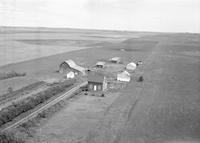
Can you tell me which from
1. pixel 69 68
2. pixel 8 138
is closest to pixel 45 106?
pixel 8 138

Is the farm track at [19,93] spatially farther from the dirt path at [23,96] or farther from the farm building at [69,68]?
the farm building at [69,68]

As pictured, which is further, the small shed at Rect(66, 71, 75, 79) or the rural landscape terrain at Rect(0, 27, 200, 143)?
the small shed at Rect(66, 71, 75, 79)

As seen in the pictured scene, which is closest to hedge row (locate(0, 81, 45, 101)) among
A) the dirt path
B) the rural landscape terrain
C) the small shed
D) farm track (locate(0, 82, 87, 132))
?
the rural landscape terrain

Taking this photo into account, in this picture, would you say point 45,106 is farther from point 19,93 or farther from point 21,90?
point 21,90

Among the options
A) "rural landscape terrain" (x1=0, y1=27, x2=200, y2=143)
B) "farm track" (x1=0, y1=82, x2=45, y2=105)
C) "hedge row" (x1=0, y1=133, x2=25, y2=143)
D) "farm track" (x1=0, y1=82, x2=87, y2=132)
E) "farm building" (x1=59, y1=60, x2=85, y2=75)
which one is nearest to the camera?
"hedge row" (x1=0, y1=133, x2=25, y2=143)

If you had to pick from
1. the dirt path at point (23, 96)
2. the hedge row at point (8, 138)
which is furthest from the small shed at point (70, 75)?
the hedge row at point (8, 138)

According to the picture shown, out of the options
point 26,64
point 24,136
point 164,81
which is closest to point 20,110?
point 24,136

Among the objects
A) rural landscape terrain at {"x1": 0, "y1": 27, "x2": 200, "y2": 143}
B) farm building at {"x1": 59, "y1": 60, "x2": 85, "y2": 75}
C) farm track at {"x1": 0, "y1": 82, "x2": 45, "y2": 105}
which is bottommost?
rural landscape terrain at {"x1": 0, "y1": 27, "x2": 200, "y2": 143}

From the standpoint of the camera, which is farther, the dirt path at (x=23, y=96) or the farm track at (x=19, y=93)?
the farm track at (x=19, y=93)

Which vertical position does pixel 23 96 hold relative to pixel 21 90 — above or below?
below

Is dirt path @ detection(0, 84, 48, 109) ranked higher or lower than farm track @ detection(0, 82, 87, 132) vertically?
lower

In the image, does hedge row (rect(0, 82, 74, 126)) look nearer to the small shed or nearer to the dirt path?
the dirt path
